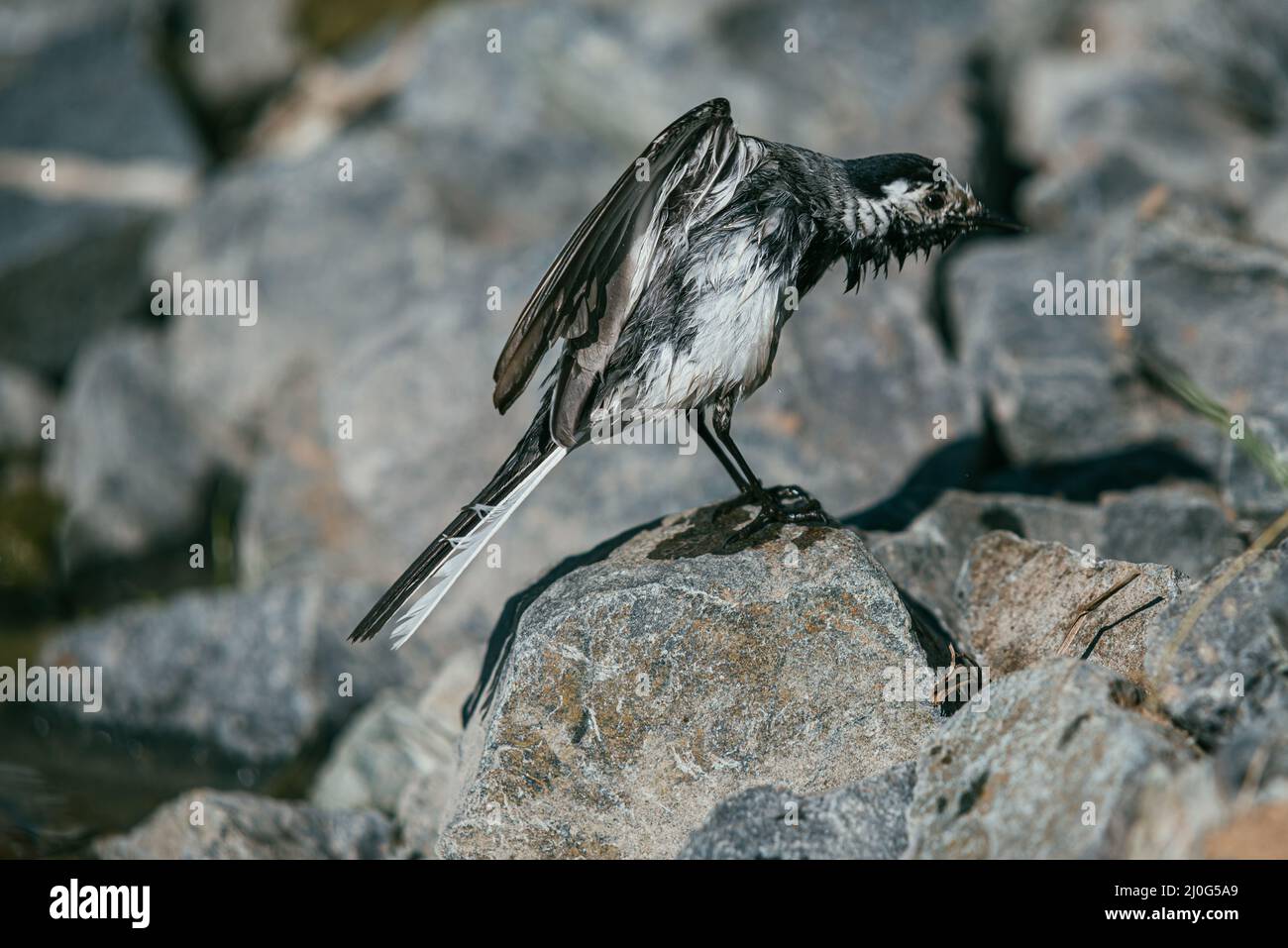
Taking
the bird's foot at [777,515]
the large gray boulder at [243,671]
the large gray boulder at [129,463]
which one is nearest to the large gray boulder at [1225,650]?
the bird's foot at [777,515]

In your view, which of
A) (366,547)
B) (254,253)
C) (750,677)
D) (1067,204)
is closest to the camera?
(750,677)

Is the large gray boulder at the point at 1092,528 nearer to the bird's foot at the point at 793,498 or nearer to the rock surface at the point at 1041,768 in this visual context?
the bird's foot at the point at 793,498

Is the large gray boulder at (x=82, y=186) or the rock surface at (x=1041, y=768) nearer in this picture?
the rock surface at (x=1041, y=768)

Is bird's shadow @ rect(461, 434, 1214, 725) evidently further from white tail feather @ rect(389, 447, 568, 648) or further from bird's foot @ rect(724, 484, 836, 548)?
white tail feather @ rect(389, 447, 568, 648)

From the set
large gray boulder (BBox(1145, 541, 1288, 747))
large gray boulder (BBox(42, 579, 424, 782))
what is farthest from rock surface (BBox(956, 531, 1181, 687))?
large gray boulder (BBox(42, 579, 424, 782))

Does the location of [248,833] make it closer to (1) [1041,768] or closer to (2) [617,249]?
(2) [617,249]

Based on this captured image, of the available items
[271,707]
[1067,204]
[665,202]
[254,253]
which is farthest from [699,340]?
[254,253]
